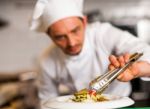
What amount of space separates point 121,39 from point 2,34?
1.44 meters

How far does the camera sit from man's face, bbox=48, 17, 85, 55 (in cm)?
95

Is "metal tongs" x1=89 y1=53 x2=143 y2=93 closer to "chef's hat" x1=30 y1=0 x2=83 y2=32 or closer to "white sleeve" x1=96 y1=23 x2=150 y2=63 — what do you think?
"white sleeve" x1=96 y1=23 x2=150 y2=63

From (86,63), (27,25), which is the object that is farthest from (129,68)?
(27,25)

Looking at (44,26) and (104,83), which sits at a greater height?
(44,26)

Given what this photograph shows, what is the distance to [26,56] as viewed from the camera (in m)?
2.36

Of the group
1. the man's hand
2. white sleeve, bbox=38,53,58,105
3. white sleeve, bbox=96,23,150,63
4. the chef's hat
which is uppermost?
the chef's hat

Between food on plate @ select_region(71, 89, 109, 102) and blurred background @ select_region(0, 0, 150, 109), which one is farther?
blurred background @ select_region(0, 0, 150, 109)

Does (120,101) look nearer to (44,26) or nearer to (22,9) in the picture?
(44,26)

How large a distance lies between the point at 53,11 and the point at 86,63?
22 centimetres

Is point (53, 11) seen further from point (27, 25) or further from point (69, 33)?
point (27, 25)

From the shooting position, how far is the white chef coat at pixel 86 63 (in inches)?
41.8

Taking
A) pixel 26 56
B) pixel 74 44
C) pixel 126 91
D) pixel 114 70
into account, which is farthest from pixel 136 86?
pixel 26 56

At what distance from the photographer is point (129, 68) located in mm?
695

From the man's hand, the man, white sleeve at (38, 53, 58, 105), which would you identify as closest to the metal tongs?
the man's hand
